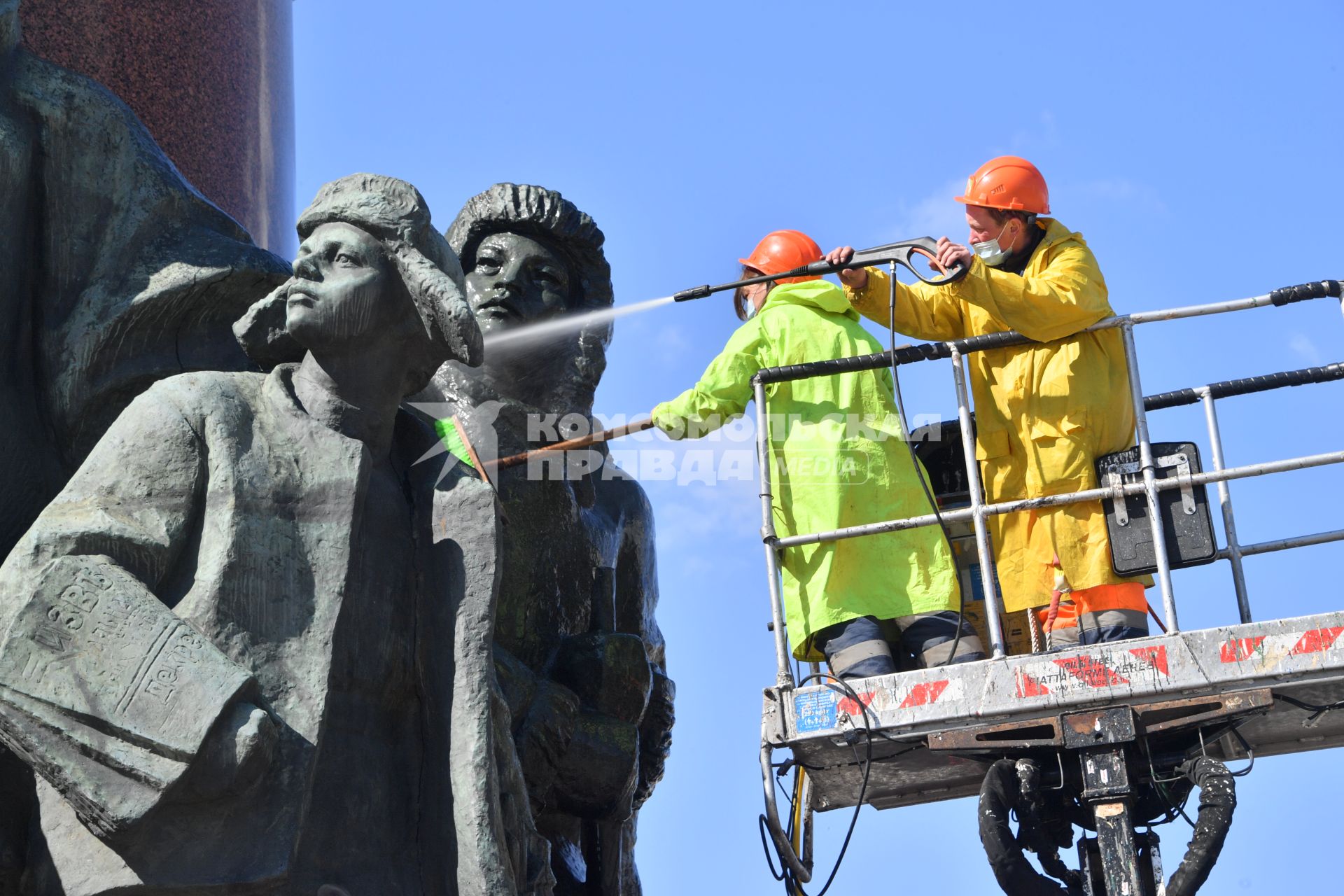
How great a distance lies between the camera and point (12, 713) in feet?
17.0

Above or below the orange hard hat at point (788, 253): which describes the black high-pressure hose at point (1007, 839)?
below

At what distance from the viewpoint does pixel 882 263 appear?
8.72 metres

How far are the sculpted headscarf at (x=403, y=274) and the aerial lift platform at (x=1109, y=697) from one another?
2.59 meters

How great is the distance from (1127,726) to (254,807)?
12.1 ft

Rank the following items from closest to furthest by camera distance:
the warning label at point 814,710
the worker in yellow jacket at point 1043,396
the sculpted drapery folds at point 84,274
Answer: the sculpted drapery folds at point 84,274 → the warning label at point 814,710 → the worker in yellow jacket at point 1043,396

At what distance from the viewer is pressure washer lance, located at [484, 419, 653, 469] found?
26.0 ft

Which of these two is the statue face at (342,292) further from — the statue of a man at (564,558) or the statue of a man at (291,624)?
the statue of a man at (564,558)

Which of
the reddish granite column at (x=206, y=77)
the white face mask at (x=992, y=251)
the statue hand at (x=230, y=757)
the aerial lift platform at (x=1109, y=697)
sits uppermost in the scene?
the reddish granite column at (x=206, y=77)

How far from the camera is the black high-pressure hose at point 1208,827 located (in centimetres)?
764

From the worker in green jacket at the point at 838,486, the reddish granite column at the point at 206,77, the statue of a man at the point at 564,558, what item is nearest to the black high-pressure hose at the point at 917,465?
the worker in green jacket at the point at 838,486

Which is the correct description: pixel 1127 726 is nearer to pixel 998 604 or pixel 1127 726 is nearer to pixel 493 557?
pixel 998 604

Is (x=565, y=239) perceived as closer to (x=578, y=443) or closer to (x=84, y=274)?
(x=578, y=443)

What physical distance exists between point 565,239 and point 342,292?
2.50 meters

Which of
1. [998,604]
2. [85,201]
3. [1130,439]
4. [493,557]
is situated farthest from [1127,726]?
[85,201]
